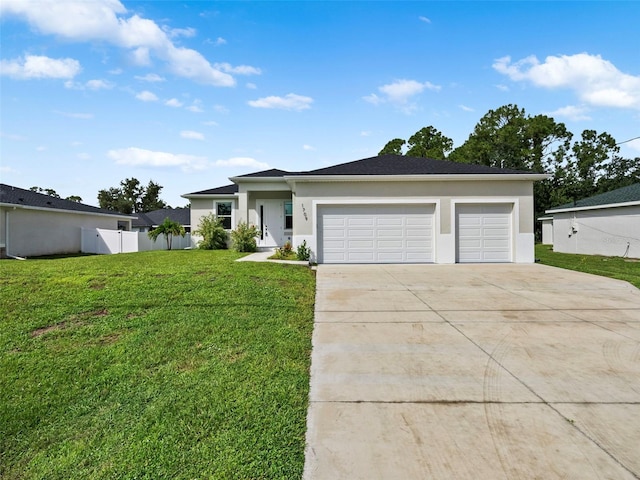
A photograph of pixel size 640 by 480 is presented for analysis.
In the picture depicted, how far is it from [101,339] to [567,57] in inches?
889

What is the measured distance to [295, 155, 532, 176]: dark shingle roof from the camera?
40.4 ft

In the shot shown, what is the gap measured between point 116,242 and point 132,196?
136 feet

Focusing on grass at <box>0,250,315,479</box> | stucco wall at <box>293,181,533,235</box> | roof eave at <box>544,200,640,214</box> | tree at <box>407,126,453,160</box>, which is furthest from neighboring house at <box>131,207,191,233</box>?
roof eave at <box>544,200,640,214</box>

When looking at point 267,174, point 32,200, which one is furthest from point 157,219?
point 267,174

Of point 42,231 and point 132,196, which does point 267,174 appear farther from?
point 132,196

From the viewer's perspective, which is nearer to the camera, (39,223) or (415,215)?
(415,215)

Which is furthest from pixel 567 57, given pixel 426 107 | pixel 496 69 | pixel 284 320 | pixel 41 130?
pixel 41 130

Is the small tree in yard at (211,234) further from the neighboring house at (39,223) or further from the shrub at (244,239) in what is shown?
the neighboring house at (39,223)

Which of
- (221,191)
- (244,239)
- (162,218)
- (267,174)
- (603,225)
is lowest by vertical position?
(244,239)

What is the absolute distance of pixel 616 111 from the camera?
21703 mm

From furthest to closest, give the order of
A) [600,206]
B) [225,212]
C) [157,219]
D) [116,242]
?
[157,219] < [225,212] < [116,242] < [600,206]

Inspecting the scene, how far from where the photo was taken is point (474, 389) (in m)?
3.20

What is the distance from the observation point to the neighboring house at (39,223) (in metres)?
15.2

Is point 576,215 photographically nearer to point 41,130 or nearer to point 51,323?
point 51,323
